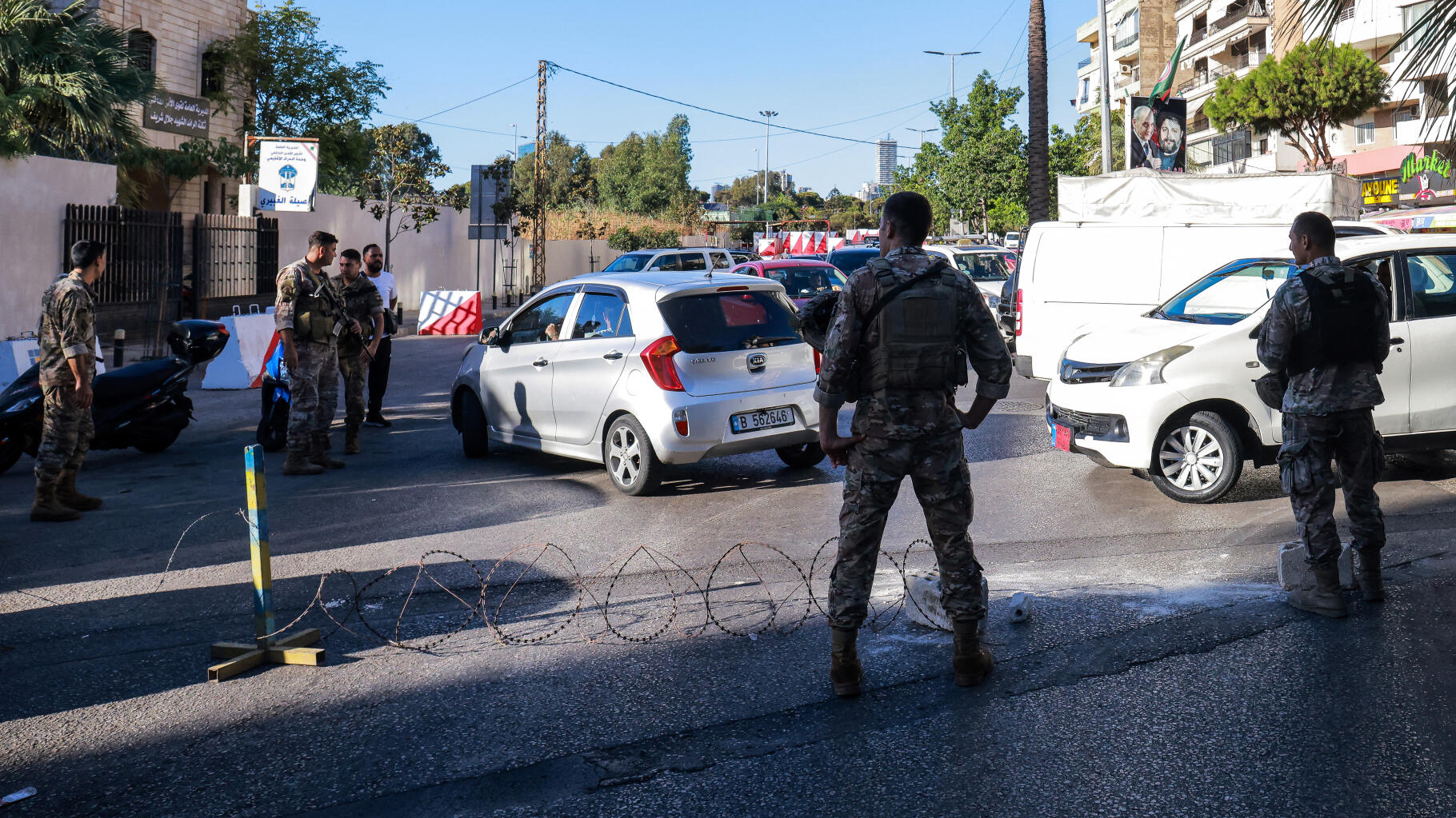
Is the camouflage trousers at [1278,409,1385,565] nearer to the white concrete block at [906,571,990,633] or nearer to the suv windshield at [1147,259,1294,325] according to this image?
the white concrete block at [906,571,990,633]

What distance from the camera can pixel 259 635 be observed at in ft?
17.2

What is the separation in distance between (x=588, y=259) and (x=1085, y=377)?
4471 centimetres

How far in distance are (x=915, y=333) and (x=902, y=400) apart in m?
0.25

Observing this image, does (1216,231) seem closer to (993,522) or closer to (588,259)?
(993,522)

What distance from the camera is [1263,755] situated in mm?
4051

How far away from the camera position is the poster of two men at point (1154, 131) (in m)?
26.3

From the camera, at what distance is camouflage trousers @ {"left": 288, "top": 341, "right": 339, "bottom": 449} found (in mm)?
9797

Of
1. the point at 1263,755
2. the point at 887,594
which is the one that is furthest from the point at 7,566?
the point at 1263,755

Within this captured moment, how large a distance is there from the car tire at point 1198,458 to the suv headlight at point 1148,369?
0.33 metres

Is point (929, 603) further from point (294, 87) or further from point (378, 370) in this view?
point (294, 87)

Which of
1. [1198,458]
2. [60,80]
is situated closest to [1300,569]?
[1198,458]

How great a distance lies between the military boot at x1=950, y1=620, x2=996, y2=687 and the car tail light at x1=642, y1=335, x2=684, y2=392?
4.20 m

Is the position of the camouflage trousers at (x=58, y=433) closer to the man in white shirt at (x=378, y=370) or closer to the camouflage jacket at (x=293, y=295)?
the camouflage jacket at (x=293, y=295)

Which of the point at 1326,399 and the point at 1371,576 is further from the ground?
the point at 1326,399
